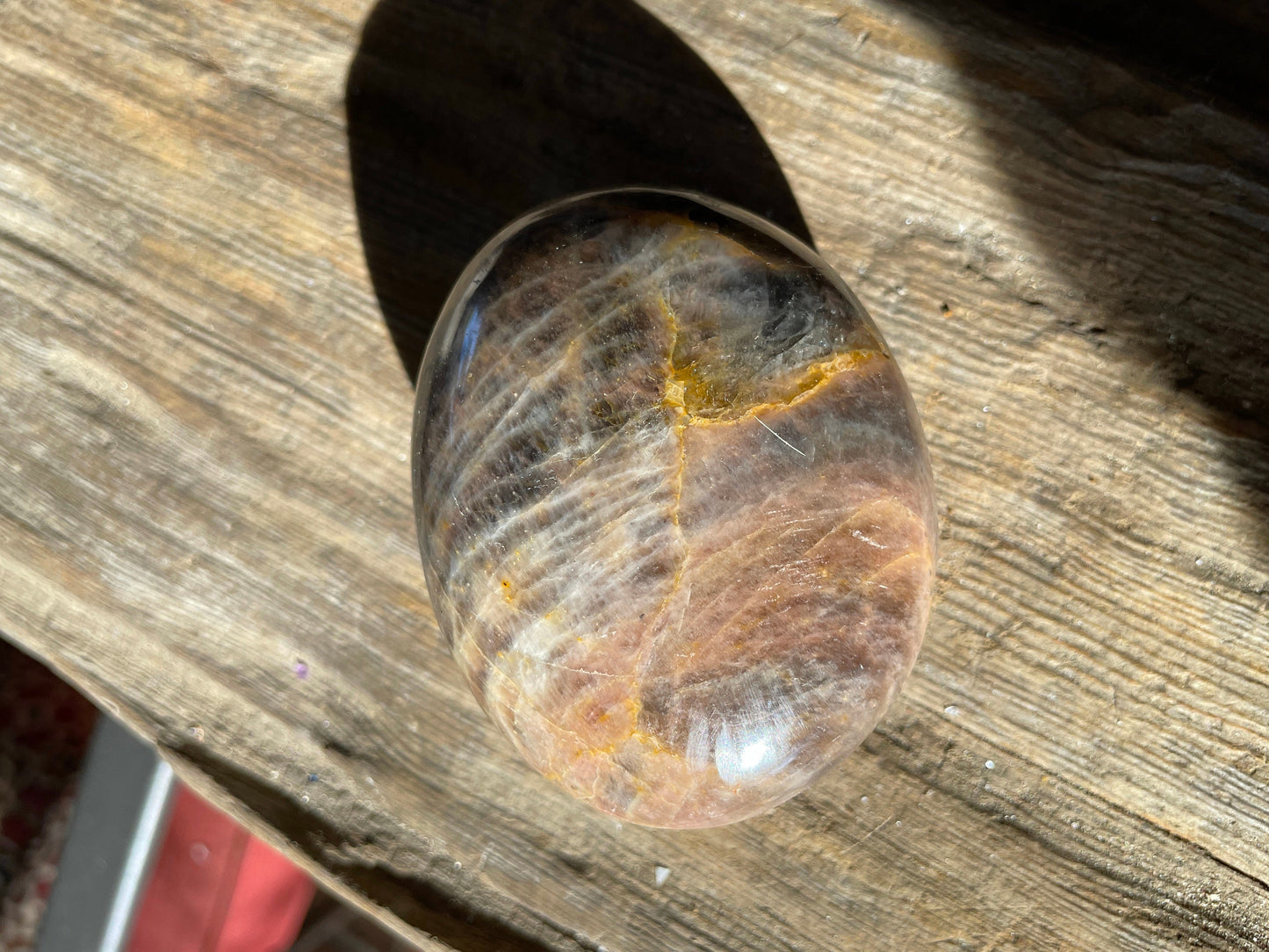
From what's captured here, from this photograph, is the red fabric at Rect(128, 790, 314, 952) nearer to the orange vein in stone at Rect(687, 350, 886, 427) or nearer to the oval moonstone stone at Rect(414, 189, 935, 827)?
the oval moonstone stone at Rect(414, 189, 935, 827)

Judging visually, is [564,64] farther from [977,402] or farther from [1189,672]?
[1189,672]

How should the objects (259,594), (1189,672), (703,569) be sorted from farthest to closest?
(259,594) → (1189,672) → (703,569)

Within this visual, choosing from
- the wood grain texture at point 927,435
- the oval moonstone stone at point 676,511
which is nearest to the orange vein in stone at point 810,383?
the oval moonstone stone at point 676,511

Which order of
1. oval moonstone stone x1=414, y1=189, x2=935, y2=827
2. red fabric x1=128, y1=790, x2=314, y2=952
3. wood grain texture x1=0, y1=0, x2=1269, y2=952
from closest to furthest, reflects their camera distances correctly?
oval moonstone stone x1=414, y1=189, x2=935, y2=827 → wood grain texture x1=0, y1=0, x2=1269, y2=952 → red fabric x1=128, y1=790, x2=314, y2=952

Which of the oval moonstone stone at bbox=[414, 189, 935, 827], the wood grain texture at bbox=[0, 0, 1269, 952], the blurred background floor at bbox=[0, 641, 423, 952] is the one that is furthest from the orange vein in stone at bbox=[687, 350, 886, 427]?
the blurred background floor at bbox=[0, 641, 423, 952]

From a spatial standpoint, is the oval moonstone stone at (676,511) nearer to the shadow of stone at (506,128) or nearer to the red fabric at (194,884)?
the shadow of stone at (506,128)

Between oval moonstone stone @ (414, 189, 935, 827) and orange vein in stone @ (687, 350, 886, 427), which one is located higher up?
orange vein in stone @ (687, 350, 886, 427)

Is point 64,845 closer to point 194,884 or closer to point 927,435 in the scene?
point 194,884

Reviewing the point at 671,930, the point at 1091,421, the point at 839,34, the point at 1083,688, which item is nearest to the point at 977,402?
the point at 1091,421
